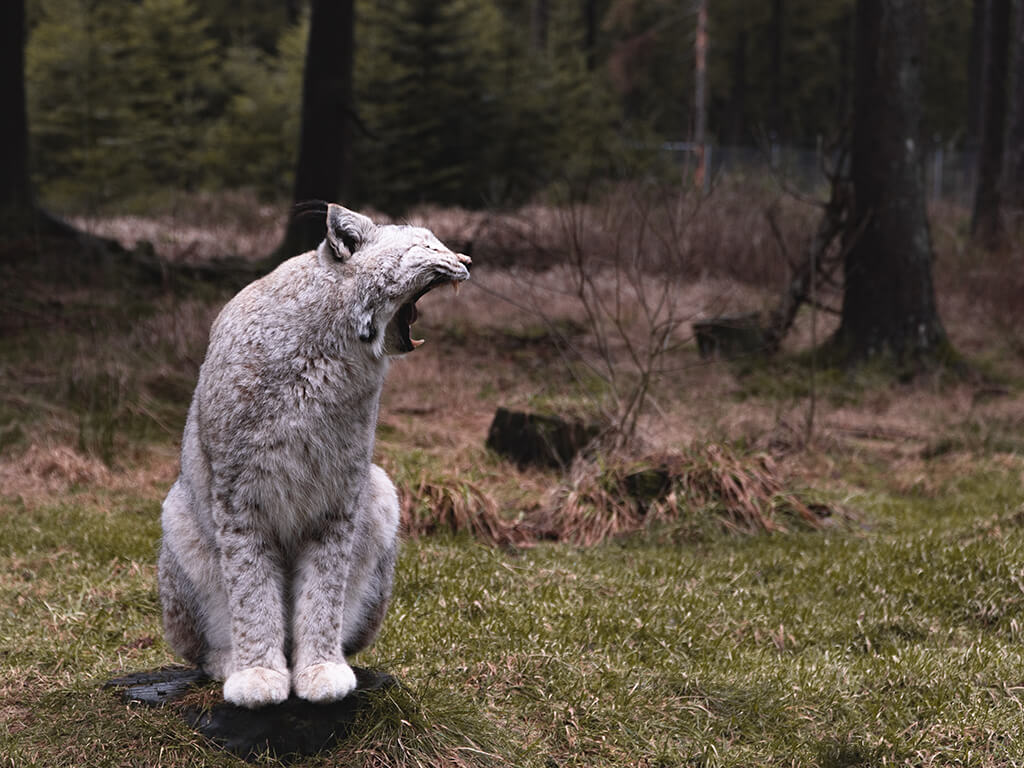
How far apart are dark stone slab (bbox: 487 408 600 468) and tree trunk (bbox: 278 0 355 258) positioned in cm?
599

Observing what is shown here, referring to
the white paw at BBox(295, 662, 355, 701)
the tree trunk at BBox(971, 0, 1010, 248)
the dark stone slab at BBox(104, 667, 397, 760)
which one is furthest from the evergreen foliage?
the white paw at BBox(295, 662, 355, 701)

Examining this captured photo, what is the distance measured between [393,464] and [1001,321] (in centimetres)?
913

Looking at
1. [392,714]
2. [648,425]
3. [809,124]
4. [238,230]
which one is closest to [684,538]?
[648,425]

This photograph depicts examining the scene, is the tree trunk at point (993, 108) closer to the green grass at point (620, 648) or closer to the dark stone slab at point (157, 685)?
the green grass at point (620, 648)

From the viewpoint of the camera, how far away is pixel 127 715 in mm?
4195

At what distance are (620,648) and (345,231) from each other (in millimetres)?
3077

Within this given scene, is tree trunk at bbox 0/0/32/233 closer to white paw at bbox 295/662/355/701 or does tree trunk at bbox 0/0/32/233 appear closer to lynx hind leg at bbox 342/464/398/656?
lynx hind leg at bbox 342/464/398/656

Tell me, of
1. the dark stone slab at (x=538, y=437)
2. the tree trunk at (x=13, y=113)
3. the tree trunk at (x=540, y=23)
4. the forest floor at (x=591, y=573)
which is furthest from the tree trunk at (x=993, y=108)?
the tree trunk at (x=540, y=23)

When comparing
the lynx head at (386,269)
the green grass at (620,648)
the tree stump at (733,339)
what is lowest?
the green grass at (620,648)

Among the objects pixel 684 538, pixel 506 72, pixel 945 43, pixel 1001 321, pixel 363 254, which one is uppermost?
pixel 945 43

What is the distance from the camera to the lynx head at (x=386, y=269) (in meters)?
3.50

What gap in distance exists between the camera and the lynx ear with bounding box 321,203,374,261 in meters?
3.64

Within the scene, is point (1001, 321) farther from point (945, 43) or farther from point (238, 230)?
point (945, 43)

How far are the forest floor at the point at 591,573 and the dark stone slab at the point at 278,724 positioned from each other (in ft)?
0.21
